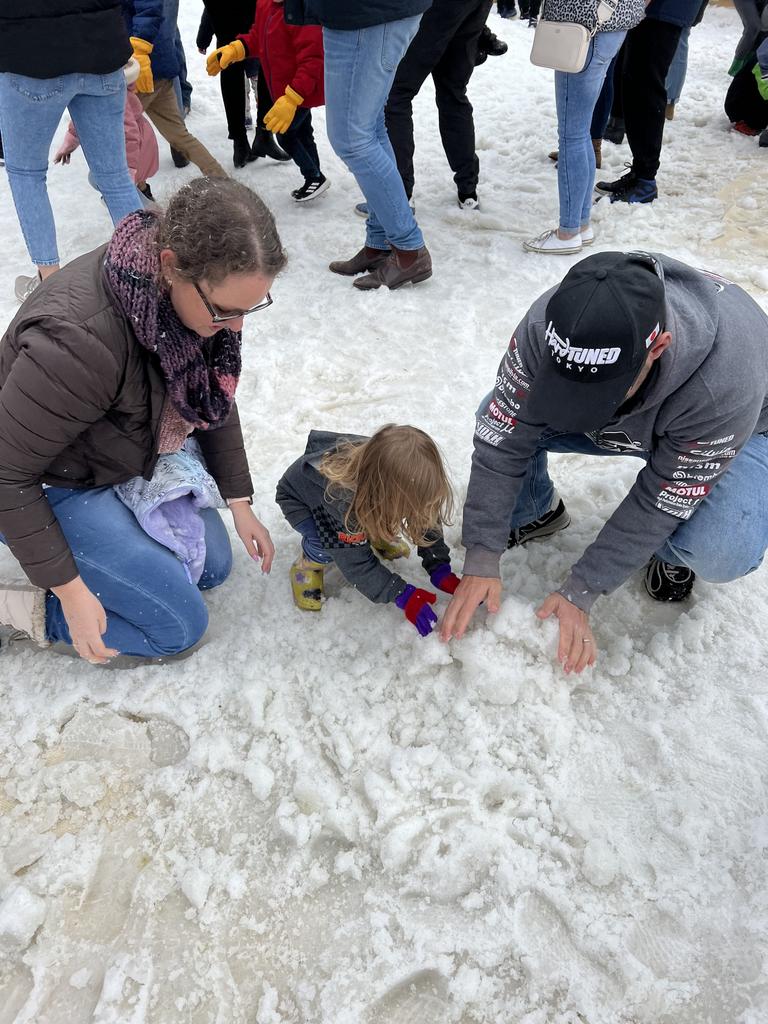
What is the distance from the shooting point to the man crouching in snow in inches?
49.6

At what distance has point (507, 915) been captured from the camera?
141 cm

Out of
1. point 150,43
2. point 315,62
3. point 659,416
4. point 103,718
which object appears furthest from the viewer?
point 150,43

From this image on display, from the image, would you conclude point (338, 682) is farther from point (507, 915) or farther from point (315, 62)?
point (315, 62)

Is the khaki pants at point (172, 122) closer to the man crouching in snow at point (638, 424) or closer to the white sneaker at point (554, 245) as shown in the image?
the white sneaker at point (554, 245)

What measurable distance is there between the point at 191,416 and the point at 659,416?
3.30ft

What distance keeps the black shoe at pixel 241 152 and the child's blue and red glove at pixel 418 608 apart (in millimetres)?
3426

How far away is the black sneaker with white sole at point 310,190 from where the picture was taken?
385 centimetres

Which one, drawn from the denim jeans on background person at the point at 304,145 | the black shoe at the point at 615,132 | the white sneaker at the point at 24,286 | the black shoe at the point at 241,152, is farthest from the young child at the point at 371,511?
the black shoe at the point at 615,132

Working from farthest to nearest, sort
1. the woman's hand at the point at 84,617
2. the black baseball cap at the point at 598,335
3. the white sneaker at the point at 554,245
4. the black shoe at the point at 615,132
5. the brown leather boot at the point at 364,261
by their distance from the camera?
the black shoe at the point at 615,132, the white sneaker at the point at 554,245, the brown leather boot at the point at 364,261, the woman's hand at the point at 84,617, the black baseball cap at the point at 598,335

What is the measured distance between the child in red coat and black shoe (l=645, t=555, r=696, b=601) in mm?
2263

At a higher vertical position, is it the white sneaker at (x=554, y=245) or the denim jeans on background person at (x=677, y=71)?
the denim jeans on background person at (x=677, y=71)

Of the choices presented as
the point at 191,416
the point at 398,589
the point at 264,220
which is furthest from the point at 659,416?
the point at 191,416

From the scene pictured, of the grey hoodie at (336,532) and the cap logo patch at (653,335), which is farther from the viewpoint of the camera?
the grey hoodie at (336,532)

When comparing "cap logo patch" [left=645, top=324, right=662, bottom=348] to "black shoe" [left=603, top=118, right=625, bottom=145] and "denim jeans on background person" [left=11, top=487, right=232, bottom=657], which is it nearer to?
"denim jeans on background person" [left=11, top=487, right=232, bottom=657]
